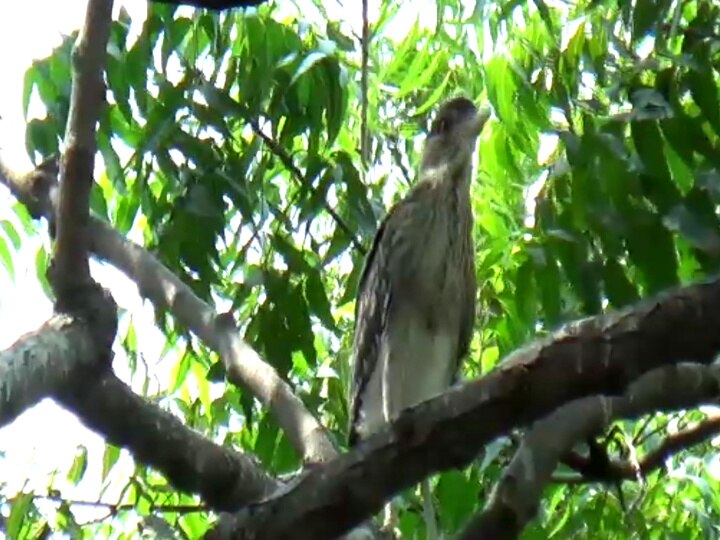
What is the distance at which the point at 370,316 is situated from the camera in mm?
2697

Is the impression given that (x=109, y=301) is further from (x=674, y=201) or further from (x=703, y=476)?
(x=703, y=476)

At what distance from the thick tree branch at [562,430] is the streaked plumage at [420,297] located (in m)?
1.08

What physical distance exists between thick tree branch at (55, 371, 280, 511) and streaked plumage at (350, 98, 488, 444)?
1113 millimetres

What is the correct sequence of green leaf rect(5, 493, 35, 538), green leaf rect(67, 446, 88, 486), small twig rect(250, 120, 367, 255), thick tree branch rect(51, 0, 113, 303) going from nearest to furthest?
thick tree branch rect(51, 0, 113, 303) → green leaf rect(5, 493, 35, 538) → green leaf rect(67, 446, 88, 486) → small twig rect(250, 120, 367, 255)

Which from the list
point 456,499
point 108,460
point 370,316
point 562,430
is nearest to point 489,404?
point 562,430

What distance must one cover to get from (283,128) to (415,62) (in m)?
0.35

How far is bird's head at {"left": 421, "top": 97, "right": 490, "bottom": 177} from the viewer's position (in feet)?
8.54

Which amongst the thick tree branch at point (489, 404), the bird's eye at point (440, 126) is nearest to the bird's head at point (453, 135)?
the bird's eye at point (440, 126)

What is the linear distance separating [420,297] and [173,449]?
126 cm

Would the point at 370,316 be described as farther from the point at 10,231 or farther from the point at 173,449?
the point at 173,449

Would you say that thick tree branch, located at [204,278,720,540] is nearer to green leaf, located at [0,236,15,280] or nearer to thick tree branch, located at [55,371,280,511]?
thick tree branch, located at [55,371,280,511]

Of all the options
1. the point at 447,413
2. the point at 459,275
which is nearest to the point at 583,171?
the point at 447,413

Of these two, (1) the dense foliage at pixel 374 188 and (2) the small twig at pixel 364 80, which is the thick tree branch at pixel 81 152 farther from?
(2) the small twig at pixel 364 80

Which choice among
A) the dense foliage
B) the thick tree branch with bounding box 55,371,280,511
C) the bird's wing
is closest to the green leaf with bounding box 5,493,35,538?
the dense foliage
